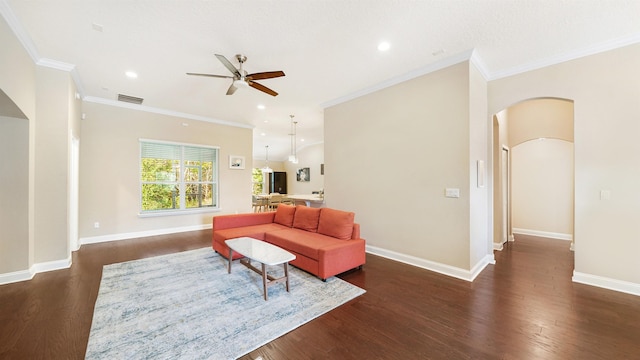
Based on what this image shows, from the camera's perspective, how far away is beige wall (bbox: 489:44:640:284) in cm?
293

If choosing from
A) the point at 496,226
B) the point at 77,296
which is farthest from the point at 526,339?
the point at 77,296

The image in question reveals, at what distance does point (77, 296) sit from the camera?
2.82m

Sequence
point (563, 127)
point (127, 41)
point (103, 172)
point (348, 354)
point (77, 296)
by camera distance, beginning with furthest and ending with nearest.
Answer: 1. point (103, 172)
2. point (563, 127)
3. point (127, 41)
4. point (77, 296)
5. point (348, 354)

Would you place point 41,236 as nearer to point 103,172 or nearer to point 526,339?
point 103,172

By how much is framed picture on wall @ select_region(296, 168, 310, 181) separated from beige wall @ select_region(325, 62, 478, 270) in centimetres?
690

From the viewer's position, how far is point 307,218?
4.31m

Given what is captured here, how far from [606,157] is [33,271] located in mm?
7883

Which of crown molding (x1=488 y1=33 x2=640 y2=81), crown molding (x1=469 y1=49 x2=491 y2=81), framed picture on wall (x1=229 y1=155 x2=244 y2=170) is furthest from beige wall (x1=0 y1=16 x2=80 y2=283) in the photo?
crown molding (x1=488 y1=33 x2=640 y2=81)

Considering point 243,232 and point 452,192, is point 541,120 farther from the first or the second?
point 243,232

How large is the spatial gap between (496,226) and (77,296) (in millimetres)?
6672

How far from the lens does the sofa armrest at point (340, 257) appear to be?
3124 millimetres

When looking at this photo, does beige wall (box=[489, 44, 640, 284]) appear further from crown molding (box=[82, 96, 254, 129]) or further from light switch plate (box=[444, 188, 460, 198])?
crown molding (box=[82, 96, 254, 129])

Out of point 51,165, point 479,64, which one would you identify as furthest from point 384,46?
point 51,165

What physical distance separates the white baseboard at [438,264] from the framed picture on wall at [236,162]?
4621 millimetres
